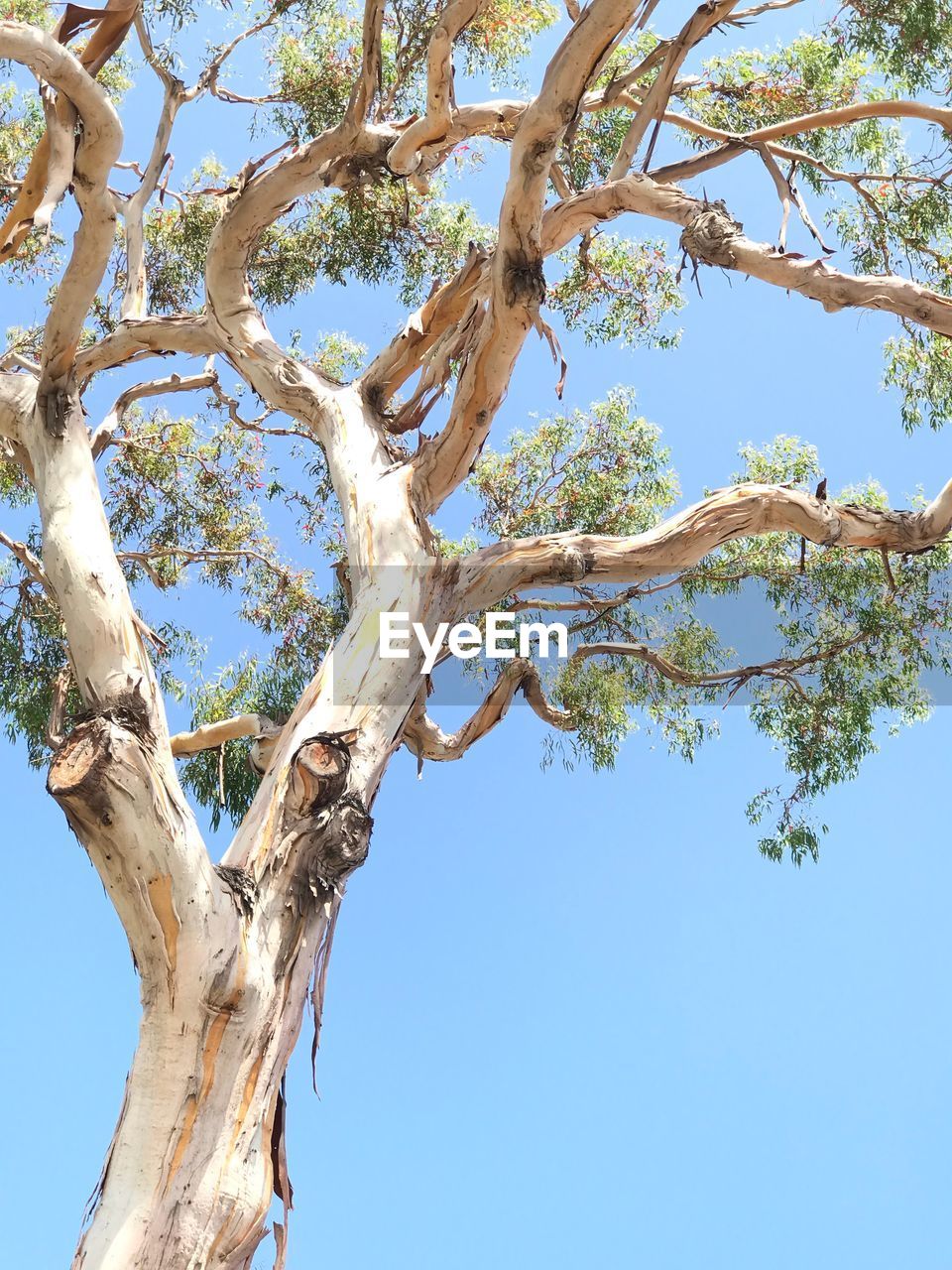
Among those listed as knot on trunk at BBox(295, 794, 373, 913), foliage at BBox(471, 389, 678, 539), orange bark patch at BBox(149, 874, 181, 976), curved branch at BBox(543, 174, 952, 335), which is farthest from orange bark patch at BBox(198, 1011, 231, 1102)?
foliage at BBox(471, 389, 678, 539)

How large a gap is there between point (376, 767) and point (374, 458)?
1323 millimetres

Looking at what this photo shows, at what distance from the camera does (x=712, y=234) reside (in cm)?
423

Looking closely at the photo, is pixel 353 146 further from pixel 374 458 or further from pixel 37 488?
pixel 37 488

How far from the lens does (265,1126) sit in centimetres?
286

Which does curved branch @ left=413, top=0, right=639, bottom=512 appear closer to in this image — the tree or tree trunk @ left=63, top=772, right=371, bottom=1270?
the tree

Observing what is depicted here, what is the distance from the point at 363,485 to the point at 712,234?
145 centimetres

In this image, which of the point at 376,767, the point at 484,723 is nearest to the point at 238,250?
the point at 484,723

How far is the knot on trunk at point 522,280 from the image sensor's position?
3.66m

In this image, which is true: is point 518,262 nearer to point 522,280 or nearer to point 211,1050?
point 522,280

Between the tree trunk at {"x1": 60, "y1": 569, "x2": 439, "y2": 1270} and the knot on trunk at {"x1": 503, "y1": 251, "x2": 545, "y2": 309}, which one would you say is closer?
the tree trunk at {"x1": 60, "y1": 569, "x2": 439, "y2": 1270}

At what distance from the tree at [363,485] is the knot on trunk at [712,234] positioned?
13 mm

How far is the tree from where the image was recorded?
9.34 feet

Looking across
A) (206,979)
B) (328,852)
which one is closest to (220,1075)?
(206,979)

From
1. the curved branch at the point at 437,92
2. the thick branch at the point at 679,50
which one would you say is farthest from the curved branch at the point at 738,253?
the curved branch at the point at 437,92
